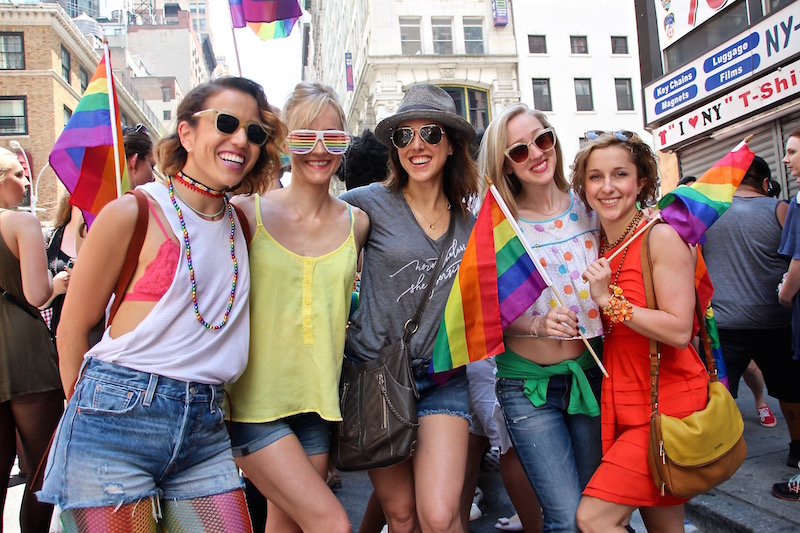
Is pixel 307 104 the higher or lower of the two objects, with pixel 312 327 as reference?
higher

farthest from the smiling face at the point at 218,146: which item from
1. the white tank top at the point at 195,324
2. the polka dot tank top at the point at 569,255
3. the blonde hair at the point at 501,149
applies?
the polka dot tank top at the point at 569,255

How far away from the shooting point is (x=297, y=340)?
2635 mm

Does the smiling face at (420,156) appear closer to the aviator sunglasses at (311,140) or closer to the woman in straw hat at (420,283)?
the woman in straw hat at (420,283)

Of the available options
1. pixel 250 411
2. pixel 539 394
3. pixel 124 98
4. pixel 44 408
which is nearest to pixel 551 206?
pixel 539 394

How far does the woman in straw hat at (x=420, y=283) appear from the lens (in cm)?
276

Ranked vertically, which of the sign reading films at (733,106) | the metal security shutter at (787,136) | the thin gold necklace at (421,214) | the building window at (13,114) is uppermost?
the building window at (13,114)

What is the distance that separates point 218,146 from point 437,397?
4.86ft

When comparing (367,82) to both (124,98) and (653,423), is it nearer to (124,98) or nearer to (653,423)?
(124,98)

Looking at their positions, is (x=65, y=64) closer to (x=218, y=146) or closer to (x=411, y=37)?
(x=411, y=37)

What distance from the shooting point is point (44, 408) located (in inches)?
135

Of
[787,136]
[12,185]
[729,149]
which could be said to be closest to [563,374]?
[12,185]

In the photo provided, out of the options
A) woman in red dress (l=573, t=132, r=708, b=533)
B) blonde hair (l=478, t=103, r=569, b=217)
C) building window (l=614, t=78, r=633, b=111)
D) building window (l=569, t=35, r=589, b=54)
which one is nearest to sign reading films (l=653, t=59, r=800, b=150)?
blonde hair (l=478, t=103, r=569, b=217)

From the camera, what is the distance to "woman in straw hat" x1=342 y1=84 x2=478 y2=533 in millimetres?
2764

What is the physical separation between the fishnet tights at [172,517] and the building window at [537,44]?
1325 inches
